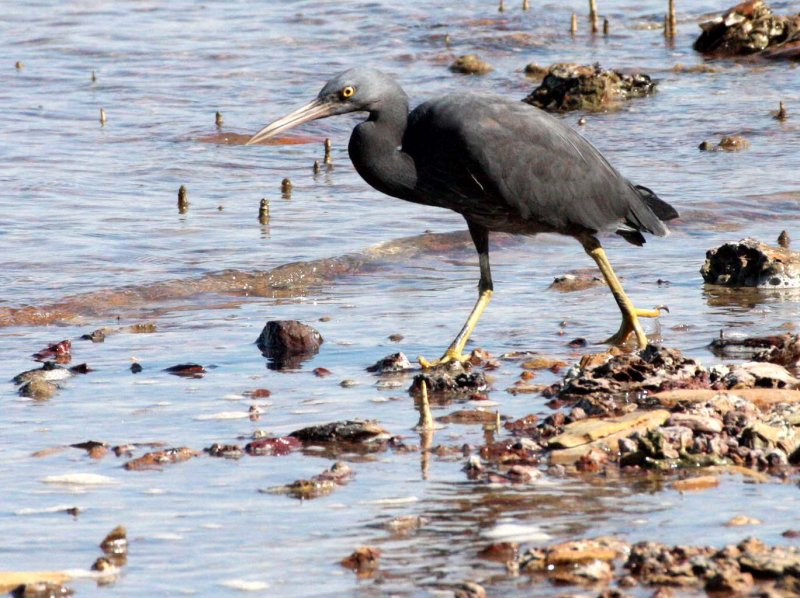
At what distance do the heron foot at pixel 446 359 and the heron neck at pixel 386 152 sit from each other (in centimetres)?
81

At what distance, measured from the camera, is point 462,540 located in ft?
14.0

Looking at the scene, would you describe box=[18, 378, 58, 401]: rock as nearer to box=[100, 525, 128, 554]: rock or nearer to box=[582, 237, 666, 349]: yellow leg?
box=[100, 525, 128, 554]: rock

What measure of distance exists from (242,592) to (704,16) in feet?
61.2

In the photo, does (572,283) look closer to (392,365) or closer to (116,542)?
(392,365)

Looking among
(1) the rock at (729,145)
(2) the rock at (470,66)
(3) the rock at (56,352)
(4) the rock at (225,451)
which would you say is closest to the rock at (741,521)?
(4) the rock at (225,451)

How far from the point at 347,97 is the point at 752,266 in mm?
2673

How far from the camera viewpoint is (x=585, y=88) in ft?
50.7

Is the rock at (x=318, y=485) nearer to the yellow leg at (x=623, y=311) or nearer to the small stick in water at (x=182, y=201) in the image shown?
the yellow leg at (x=623, y=311)

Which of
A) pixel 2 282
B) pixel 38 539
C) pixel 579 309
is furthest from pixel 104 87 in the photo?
pixel 38 539

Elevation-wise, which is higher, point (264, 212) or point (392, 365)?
point (264, 212)

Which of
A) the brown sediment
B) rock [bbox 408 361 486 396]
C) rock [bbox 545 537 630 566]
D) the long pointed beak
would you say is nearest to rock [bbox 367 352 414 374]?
rock [bbox 408 361 486 396]

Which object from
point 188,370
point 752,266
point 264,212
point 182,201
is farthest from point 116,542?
point 182,201

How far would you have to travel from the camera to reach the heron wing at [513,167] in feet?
22.7

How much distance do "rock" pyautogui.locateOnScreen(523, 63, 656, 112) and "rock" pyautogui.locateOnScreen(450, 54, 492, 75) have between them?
1878 mm
